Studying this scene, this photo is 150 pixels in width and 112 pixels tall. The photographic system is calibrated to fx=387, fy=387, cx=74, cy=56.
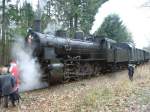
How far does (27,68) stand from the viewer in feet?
58.9

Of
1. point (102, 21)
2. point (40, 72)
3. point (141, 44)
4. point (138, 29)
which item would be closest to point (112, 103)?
point (40, 72)

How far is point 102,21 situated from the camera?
47.3 meters

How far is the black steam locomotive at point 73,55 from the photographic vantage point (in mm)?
18828

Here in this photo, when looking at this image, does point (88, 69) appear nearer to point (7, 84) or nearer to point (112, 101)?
point (112, 101)

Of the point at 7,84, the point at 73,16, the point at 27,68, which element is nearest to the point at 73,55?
the point at 27,68

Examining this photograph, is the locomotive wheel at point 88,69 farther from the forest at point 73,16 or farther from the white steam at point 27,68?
the forest at point 73,16

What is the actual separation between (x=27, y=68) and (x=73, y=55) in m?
4.98

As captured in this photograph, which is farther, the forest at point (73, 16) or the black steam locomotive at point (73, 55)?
the forest at point (73, 16)

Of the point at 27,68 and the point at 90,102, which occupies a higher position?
the point at 27,68

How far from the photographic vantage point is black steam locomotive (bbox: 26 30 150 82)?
18828mm

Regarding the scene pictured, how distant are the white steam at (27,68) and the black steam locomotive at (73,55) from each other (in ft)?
1.13

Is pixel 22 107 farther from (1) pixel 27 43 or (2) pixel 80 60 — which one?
(2) pixel 80 60

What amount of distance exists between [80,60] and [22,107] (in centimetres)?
1020

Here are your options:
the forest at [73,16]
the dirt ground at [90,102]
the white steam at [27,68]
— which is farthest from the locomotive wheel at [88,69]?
the forest at [73,16]
